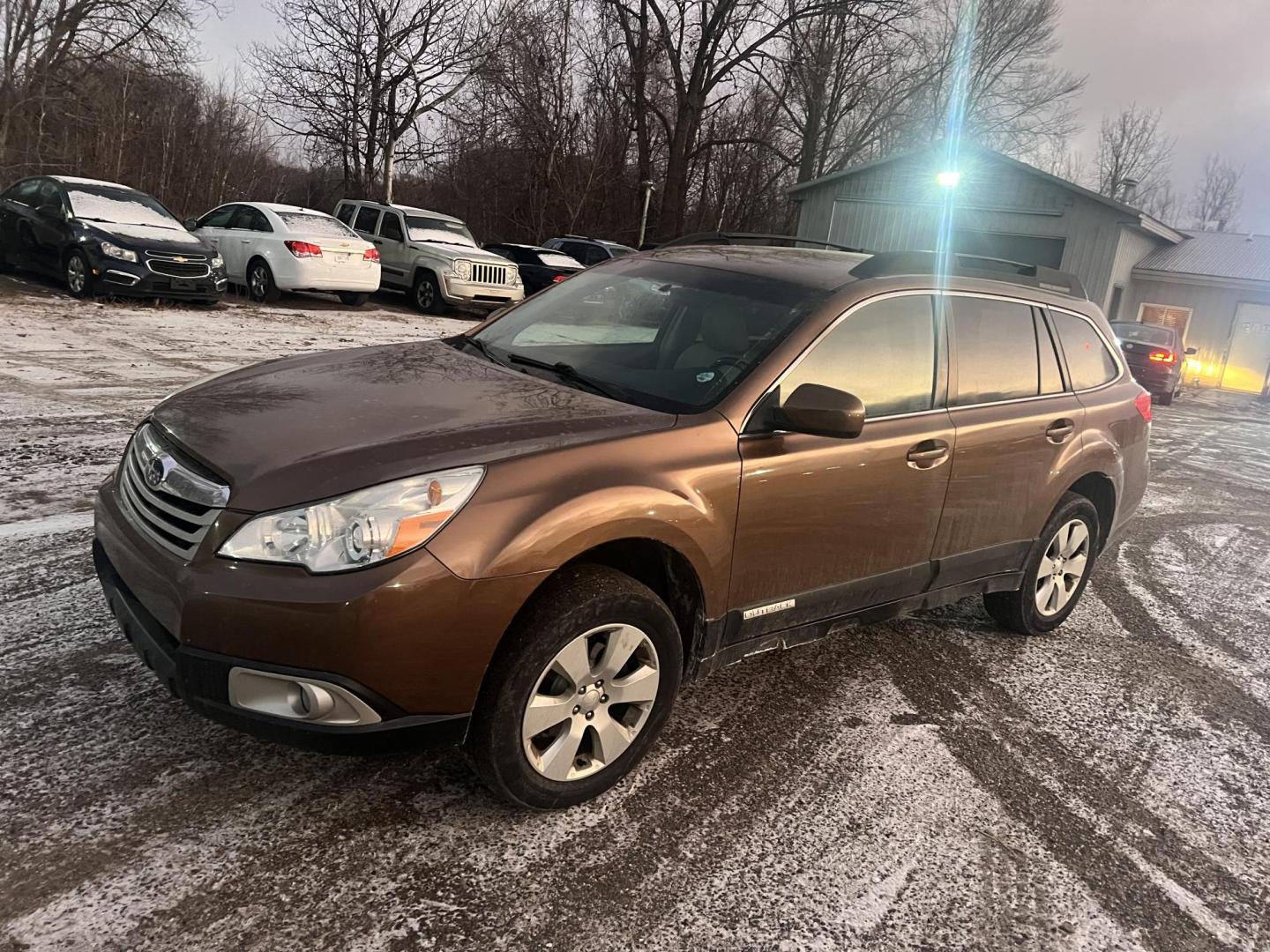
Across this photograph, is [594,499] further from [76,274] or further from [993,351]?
[76,274]

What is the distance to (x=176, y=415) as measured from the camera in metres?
2.96

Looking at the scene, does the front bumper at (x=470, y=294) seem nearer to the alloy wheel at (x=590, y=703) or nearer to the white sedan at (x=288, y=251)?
the white sedan at (x=288, y=251)

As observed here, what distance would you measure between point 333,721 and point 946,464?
2.52m

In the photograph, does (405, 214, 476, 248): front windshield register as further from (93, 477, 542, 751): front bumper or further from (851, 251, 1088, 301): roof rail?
(93, 477, 542, 751): front bumper

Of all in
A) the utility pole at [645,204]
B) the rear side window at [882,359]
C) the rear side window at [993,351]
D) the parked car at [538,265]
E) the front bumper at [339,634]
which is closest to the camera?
the front bumper at [339,634]

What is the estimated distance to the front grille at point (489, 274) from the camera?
15.9 m

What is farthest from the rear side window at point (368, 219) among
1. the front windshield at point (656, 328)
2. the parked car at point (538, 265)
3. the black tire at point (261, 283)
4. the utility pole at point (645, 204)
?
the utility pole at point (645, 204)

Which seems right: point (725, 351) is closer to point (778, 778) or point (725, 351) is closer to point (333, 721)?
point (778, 778)

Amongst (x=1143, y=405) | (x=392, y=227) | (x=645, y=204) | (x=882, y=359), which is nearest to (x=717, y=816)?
(x=882, y=359)

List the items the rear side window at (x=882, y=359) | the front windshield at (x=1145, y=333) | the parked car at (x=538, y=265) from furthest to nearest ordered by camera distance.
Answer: the parked car at (x=538, y=265) < the front windshield at (x=1145, y=333) < the rear side window at (x=882, y=359)

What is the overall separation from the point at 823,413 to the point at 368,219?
15954 mm

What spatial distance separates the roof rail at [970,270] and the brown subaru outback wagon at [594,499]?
0.9 inches

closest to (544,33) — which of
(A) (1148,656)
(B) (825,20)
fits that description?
(B) (825,20)

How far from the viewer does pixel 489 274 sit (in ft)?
53.0
